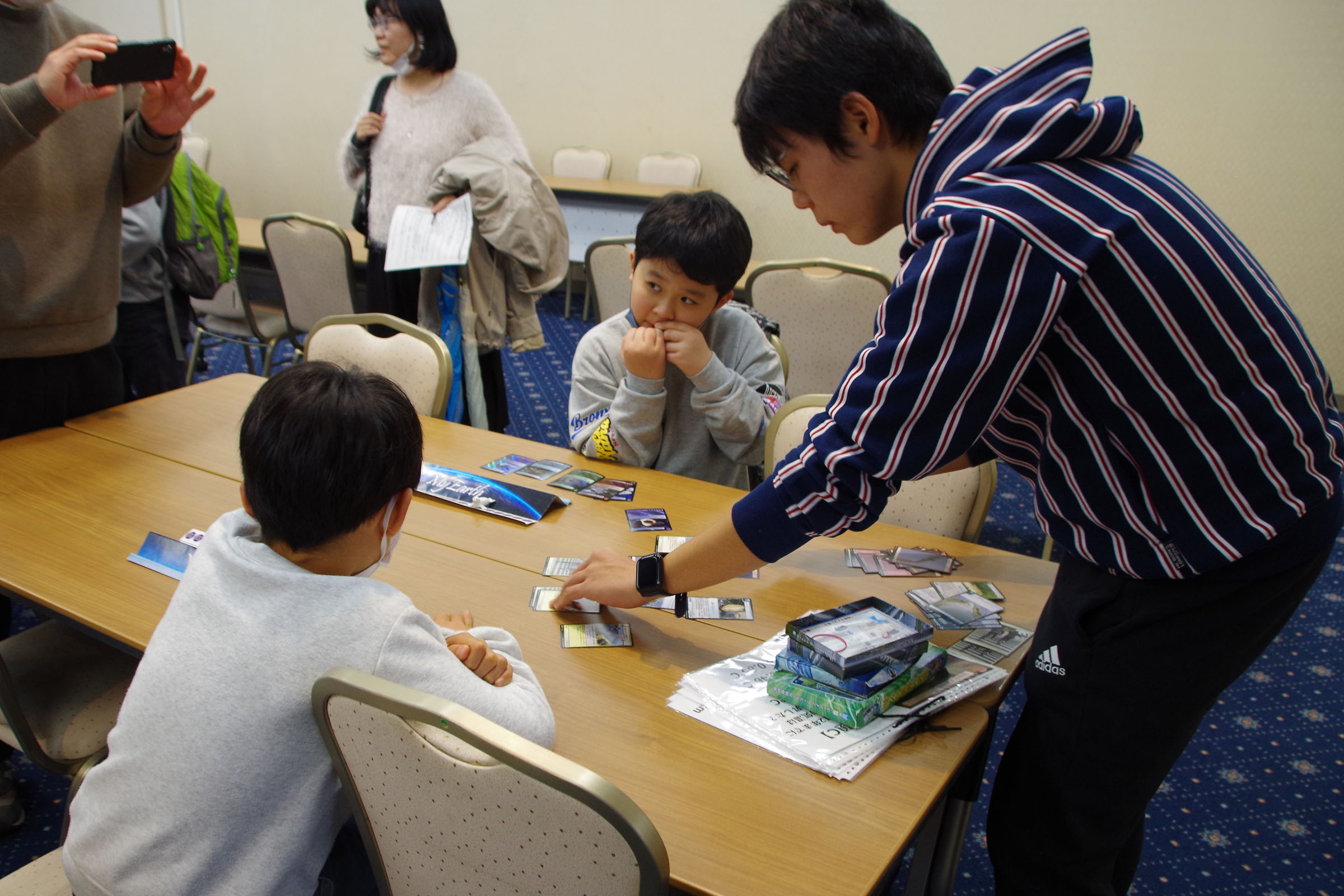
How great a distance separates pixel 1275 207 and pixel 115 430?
19.8 feet

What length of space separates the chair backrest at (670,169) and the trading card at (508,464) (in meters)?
4.88

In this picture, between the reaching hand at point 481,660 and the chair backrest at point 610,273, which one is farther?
the chair backrest at point 610,273

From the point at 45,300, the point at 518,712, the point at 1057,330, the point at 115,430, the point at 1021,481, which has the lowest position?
the point at 1021,481

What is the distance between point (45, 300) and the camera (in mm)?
1879

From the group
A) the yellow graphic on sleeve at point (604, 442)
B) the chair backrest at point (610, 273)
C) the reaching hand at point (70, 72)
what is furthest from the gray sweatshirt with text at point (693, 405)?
the chair backrest at point (610, 273)

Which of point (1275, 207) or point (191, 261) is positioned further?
point (1275, 207)

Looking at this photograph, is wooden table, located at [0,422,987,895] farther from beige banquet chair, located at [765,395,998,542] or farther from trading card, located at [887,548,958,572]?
beige banquet chair, located at [765,395,998,542]

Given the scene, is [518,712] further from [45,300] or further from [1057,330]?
[45,300]

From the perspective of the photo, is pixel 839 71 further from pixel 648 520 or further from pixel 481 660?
pixel 648 520

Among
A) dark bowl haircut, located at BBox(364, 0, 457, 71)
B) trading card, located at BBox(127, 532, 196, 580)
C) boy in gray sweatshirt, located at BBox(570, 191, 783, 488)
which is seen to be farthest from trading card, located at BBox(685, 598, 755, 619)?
dark bowl haircut, located at BBox(364, 0, 457, 71)

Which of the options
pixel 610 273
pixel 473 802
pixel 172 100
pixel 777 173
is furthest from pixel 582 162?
pixel 473 802

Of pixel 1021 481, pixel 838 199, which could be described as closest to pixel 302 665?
pixel 838 199

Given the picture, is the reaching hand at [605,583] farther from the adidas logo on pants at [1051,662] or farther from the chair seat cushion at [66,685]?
the chair seat cushion at [66,685]

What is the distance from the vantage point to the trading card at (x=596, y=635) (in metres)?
1.27
